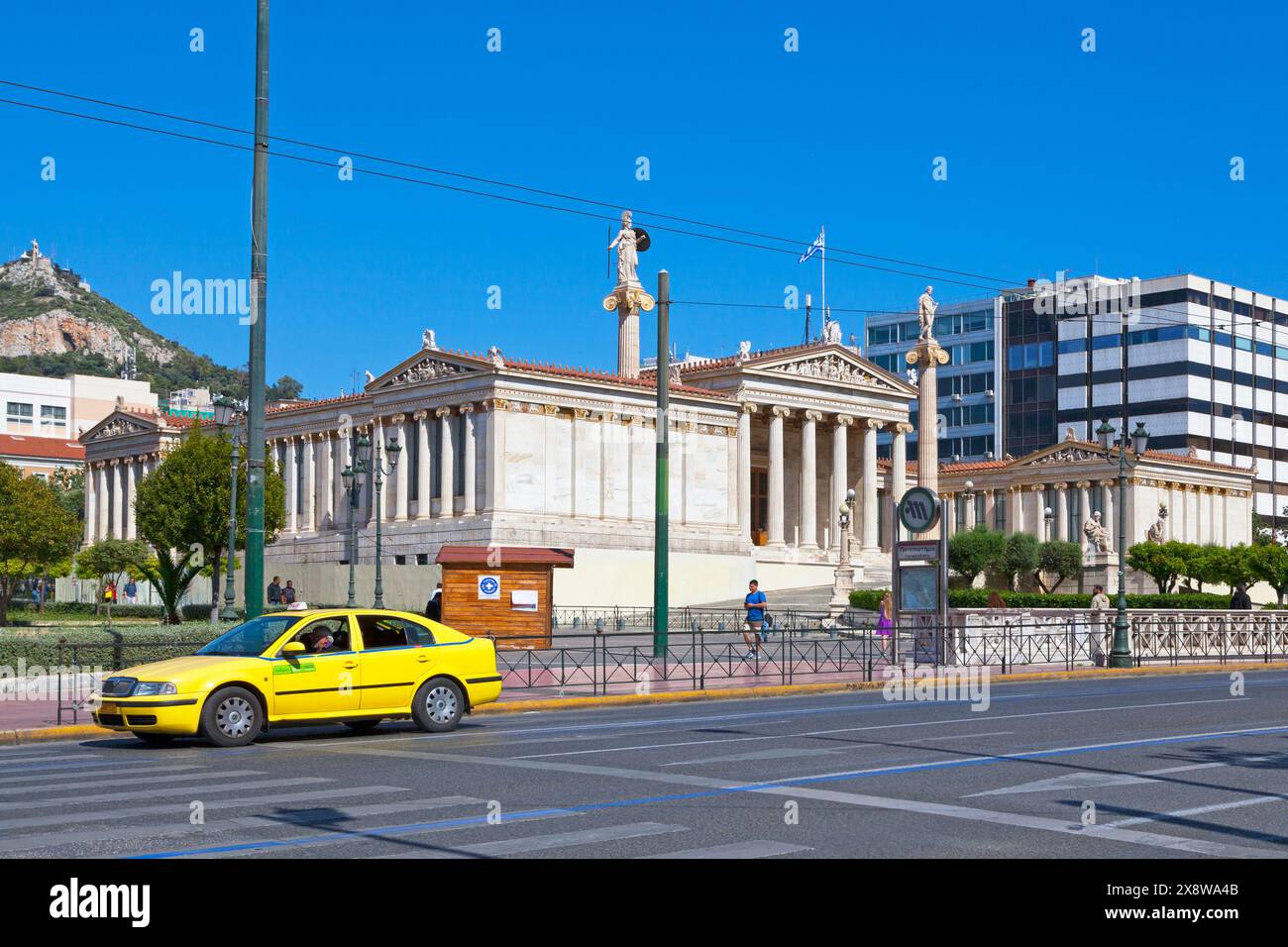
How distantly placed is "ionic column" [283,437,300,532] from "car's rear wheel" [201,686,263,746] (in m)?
56.5

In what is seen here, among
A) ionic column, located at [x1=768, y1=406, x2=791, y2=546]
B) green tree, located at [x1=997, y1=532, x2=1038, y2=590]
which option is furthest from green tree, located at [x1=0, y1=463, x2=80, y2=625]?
green tree, located at [x1=997, y1=532, x2=1038, y2=590]

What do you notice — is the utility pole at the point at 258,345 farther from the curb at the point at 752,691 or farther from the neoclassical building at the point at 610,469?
the neoclassical building at the point at 610,469

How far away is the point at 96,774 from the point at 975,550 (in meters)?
58.1

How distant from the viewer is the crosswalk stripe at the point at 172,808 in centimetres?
1103

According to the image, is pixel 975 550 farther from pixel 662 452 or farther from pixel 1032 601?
pixel 662 452

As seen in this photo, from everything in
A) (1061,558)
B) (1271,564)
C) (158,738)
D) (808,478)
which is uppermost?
(808,478)

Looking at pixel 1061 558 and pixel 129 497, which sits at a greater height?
pixel 129 497

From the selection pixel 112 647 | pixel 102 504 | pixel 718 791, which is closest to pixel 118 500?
pixel 102 504

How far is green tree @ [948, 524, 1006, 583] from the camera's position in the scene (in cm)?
6906

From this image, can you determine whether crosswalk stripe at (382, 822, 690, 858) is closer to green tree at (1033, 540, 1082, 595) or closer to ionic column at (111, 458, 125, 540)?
green tree at (1033, 540, 1082, 595)

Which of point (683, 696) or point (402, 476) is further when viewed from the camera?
point (402, 476)

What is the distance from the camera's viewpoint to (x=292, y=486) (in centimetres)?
7325

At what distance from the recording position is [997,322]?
114 m
